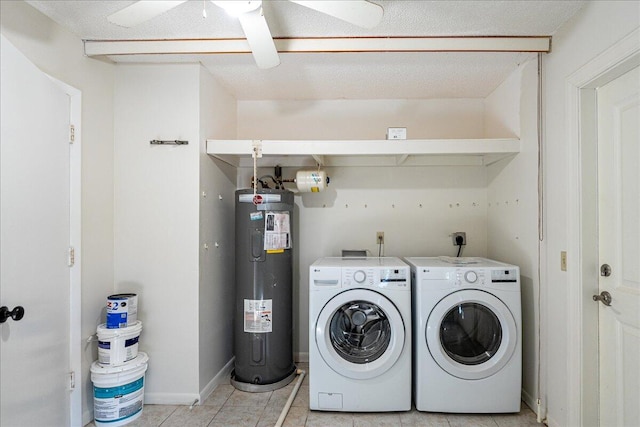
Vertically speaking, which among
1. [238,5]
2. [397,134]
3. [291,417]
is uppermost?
[238,5]

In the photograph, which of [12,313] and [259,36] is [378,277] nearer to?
[259,36]

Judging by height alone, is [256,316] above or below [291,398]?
above

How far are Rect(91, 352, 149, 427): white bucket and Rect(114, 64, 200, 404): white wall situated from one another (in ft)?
0.78

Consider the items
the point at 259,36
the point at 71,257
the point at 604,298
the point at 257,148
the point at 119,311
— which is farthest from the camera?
the point at 257,148

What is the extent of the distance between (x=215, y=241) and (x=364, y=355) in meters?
1.31

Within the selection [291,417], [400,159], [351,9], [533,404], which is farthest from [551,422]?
[351,9]

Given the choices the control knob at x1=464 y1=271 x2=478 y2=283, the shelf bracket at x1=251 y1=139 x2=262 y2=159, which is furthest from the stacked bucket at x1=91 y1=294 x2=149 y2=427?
the control knob at x1=464 y1=271 x2=478 y2=283

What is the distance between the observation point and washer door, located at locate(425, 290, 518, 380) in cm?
216

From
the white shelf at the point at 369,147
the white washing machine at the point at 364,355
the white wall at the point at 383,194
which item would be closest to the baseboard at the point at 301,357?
the white wall at the point at 383,194

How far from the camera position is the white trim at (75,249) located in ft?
6.54

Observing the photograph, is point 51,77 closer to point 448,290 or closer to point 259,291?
point 259,291

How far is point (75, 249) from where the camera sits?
2.00m

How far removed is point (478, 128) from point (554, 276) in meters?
1.51

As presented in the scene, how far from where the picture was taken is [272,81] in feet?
8.94
